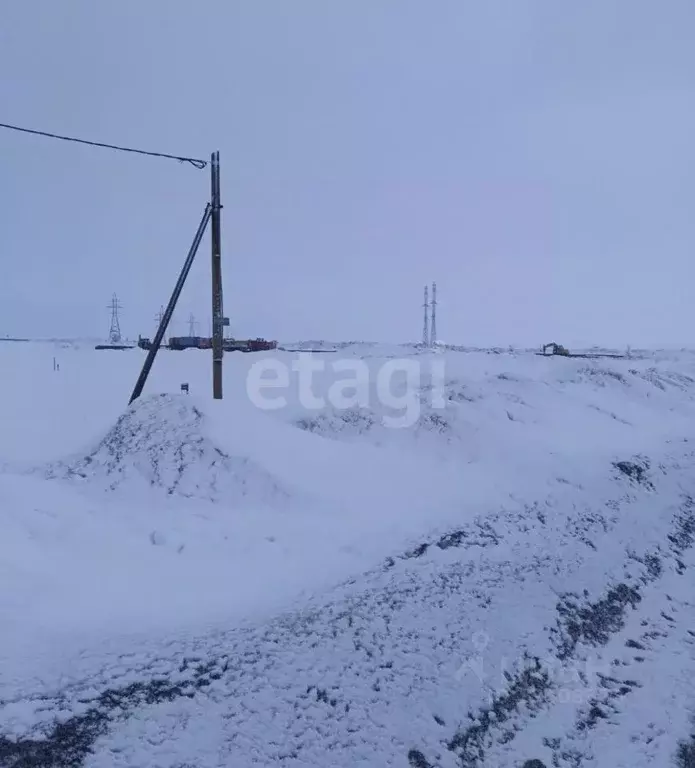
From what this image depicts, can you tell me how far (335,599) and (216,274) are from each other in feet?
25.7

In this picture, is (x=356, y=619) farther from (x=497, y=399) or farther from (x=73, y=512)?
(x=497, y=399)

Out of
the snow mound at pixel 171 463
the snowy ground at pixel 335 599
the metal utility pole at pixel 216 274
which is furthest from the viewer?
the metal utility pole at pixel 216 274

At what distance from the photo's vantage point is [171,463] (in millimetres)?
8695

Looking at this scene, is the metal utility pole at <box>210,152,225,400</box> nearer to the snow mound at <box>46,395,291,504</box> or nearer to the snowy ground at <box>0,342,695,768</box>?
the snowy ground at <box>0,342,695,768</box>

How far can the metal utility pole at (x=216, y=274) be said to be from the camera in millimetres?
11602

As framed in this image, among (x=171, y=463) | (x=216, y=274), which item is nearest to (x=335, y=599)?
(x=171, y=463)

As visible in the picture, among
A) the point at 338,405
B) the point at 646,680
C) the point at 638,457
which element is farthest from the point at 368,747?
the point at 638,457

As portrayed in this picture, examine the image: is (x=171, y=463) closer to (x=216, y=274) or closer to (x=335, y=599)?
(x=335, y=599)

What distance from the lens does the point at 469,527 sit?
26.9 feet

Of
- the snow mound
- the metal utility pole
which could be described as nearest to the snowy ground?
the snow mound

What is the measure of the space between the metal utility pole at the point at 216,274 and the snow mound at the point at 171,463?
190 cm

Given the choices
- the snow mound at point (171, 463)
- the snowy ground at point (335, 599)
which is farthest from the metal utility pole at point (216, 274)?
the snow mound at point (171, 463)

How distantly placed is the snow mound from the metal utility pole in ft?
6.22

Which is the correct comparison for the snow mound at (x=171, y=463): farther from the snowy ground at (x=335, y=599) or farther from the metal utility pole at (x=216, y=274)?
the metal utility pole at (x=216, y=274)
